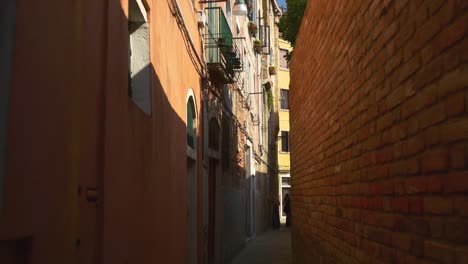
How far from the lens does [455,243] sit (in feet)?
8.76

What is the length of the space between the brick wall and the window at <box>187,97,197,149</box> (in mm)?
3783

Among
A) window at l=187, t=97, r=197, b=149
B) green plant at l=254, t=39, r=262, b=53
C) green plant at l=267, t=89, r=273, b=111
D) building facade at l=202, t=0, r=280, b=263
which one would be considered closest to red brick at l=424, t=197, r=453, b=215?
window at l=187, t=97, r=197, b=149

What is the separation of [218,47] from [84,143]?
876 cm

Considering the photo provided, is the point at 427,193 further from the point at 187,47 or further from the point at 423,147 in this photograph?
the point at 187,47

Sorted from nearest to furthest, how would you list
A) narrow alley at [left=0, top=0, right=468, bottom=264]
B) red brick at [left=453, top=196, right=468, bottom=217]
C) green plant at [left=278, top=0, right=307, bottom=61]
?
red brick at [left=453, top=196, right=468, bottom=217]
narrow alley at [left=0, top=0, right=468, bottom=264]
green plant at [left=278, top=0, right=307, bottom=61]

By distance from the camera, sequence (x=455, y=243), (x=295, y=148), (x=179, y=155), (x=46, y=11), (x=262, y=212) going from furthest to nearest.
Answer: (x=262, y=212), (x=295, y=148), (x=179, y=155), (x=46, y=11), (x=455, y=243)

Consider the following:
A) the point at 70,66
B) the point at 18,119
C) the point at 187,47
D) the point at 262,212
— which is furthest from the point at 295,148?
the point at 262,212

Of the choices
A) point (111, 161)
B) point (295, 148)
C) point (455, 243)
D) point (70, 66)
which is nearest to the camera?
point (455, 243)

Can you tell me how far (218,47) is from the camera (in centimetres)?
1286

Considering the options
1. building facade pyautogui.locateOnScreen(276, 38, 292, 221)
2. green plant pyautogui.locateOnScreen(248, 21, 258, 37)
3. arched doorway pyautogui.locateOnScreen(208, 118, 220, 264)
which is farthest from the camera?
building facade pyautogui.locateOnScreen(276, 38, 292, 221)

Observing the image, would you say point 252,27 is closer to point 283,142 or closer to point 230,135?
point 230,135

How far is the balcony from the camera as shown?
1265cm

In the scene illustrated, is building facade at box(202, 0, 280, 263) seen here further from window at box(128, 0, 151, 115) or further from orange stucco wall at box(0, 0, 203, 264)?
window at box(128, 0, 151, 115)

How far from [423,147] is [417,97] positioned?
28 cm
